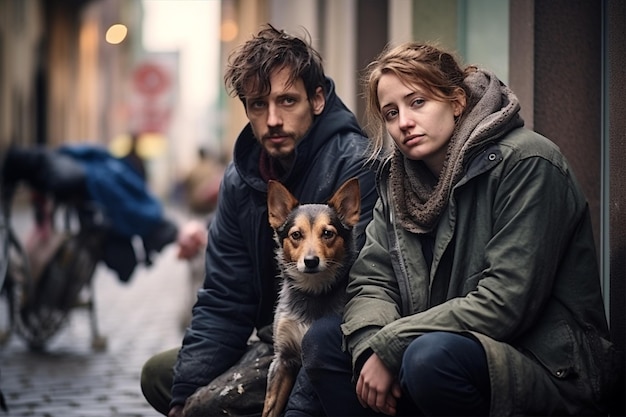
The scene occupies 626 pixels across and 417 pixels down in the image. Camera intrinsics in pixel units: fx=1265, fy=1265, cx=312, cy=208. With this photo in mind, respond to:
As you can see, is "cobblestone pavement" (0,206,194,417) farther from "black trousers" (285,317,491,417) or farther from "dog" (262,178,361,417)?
"black trousers" (285,317,491,417)

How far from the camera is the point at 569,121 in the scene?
656 cm

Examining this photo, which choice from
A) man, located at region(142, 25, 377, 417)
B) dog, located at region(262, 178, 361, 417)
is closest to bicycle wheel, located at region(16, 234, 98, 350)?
man, located at region(142, 25, 377, 417)

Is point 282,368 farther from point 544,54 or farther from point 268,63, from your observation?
point 544,54

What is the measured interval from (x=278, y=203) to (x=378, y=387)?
1.04m

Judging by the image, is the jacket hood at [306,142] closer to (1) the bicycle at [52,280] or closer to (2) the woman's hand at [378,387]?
(2) the woman's hand at [378,387]

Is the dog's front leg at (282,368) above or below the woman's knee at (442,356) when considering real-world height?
below

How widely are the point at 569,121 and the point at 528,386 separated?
110 inches

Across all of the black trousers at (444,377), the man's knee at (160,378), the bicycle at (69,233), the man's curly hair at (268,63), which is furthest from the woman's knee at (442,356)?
the bicycle at (69,233)

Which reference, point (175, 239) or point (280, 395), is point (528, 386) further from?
point (175, 239)

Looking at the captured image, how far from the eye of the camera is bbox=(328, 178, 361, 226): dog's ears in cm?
482

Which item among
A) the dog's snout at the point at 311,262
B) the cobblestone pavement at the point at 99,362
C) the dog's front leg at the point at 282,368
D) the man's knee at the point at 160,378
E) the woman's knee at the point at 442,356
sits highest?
the dog's snout at the point at 311,262

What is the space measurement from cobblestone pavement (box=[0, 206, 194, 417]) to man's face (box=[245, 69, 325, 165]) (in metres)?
2.13

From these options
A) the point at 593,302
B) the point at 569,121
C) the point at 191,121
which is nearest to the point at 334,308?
the point at 593,302

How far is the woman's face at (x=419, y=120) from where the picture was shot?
4492 mm
